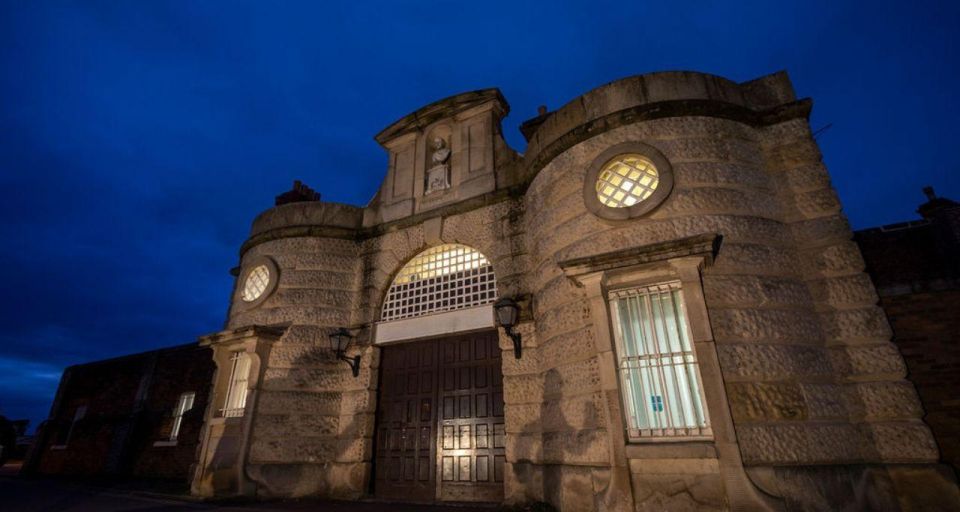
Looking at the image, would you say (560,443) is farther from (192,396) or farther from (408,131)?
(192,396)

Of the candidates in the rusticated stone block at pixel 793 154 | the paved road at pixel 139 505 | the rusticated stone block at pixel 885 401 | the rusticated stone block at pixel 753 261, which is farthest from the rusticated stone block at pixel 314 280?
the rusticated stone block at pixel 885 401

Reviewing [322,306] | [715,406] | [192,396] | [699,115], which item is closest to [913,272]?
[699,115]

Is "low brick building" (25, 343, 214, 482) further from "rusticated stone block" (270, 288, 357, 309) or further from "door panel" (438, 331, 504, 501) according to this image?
"door panel" (438, 331, 504, 501)

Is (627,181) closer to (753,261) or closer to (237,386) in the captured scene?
(753,261)

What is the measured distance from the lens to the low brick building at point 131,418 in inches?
535

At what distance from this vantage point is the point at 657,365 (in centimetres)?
596

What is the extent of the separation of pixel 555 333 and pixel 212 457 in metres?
7.47

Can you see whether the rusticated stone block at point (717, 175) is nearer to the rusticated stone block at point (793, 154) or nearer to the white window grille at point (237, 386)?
the rusticated stone block at point (793, 154)

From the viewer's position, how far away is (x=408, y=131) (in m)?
11.6

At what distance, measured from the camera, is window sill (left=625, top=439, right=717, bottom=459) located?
5.10 meters

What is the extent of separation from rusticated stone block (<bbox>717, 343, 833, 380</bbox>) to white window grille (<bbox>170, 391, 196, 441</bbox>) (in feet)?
50.9

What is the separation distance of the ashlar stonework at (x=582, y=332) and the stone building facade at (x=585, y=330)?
31 millimetres

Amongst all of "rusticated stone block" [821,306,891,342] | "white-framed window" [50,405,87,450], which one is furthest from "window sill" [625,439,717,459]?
"white-framed window" [50,405,87,450]

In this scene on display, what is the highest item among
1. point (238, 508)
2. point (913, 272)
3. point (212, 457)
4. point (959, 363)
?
point (913, 272)
